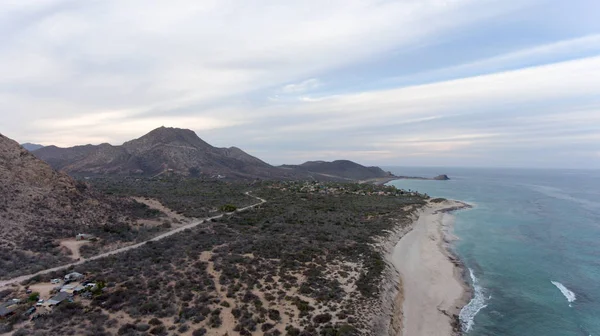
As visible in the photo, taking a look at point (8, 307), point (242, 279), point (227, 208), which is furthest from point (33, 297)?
point (227, 208)

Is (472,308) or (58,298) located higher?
(58,298)

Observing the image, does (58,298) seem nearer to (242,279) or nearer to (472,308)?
(242,279)

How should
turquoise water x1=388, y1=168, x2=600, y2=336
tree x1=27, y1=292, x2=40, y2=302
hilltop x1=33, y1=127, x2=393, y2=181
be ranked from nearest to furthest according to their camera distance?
1. tree x1=27, y1=292, x2=40, y2=302
2. turquoise water x1=388, y1=168, x2=600, y2=336
3. hilltop x1=33, y1=127, x2=393, y2=181

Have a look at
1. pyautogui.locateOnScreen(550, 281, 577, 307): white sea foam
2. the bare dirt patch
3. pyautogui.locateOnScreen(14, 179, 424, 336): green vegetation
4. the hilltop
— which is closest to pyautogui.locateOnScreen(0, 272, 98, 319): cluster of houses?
pyautogui.locateOnScreen(14, 179, 424, 336): green vegetation

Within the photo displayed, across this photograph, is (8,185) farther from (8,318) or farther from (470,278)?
(470,278)

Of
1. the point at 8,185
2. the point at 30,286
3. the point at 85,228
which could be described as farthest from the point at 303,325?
the point at 8,185

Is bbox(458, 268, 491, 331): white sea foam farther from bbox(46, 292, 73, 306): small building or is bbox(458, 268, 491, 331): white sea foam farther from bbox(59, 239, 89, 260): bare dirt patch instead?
bbox(59, 239, 89, 260): bare dirt patch
